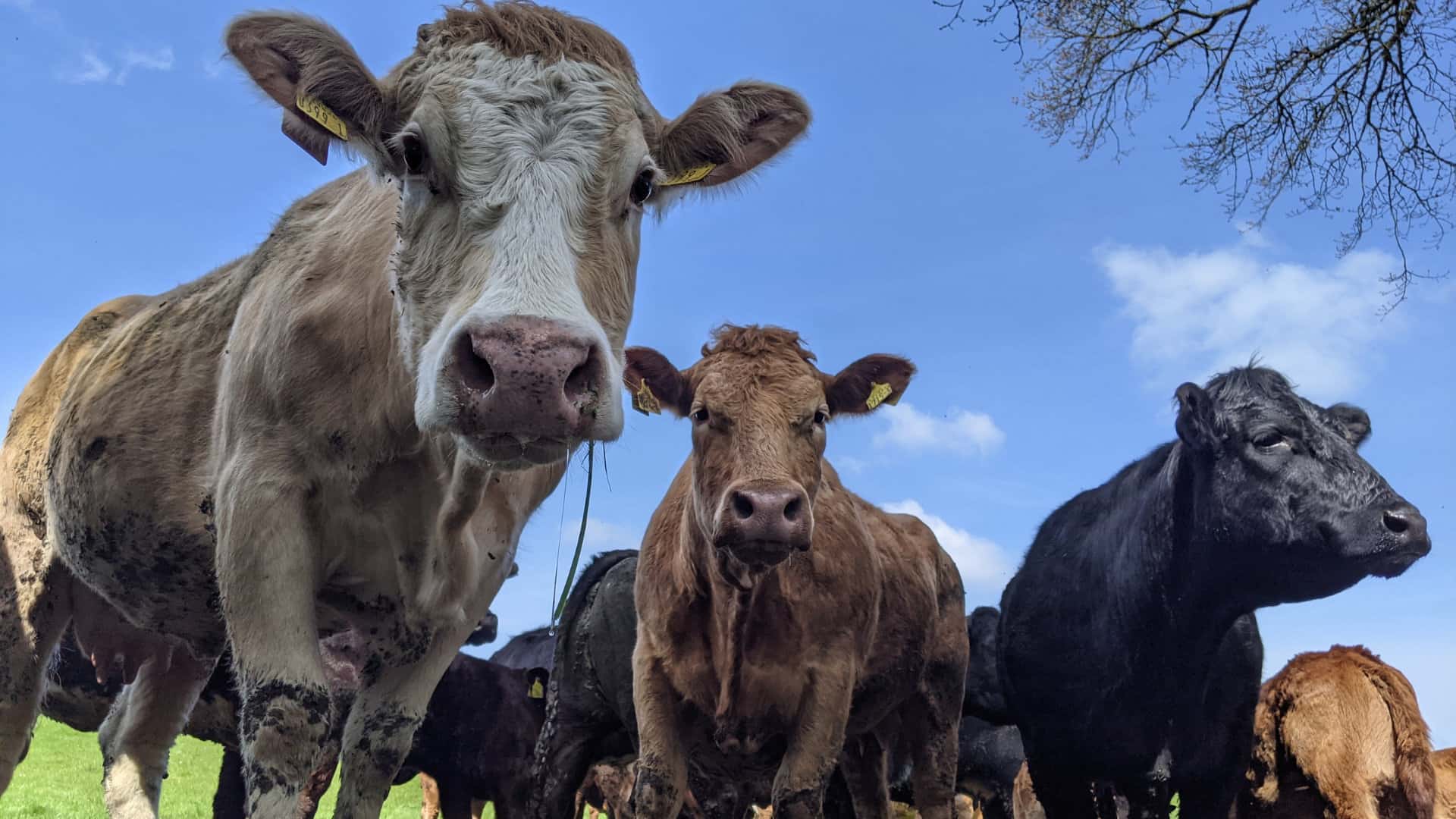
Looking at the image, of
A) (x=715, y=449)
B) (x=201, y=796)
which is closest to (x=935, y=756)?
(x=715, y=449)

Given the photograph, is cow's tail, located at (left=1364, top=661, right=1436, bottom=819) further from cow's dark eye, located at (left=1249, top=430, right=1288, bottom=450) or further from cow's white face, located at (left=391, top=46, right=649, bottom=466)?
cow's white face, located at (left=391, top=46, right=649, bottom=466)

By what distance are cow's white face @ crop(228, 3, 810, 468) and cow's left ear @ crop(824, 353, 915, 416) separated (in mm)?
2700

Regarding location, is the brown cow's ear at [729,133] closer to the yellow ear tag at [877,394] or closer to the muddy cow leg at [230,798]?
the yellow ear tag at [877,394]

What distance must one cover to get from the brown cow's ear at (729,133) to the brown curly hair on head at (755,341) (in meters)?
2.01

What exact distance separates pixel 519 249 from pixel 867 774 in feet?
18.2

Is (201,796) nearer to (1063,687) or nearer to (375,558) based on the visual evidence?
(1063,687)

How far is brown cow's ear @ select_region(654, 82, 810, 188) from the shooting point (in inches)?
152

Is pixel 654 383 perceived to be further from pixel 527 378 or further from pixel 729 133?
pixel 527 378

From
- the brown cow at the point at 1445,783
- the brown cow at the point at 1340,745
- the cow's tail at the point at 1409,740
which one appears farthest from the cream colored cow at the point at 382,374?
the brown cow at the point at 1445,783

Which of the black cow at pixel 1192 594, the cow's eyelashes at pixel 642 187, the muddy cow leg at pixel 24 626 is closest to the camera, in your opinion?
the cow's eyelashes at pixel 642 187

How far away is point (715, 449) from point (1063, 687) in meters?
3.49

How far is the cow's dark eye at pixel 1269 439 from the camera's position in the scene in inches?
283

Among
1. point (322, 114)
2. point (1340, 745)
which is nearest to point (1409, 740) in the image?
point (1340, 745)

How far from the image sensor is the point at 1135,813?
7801mm
